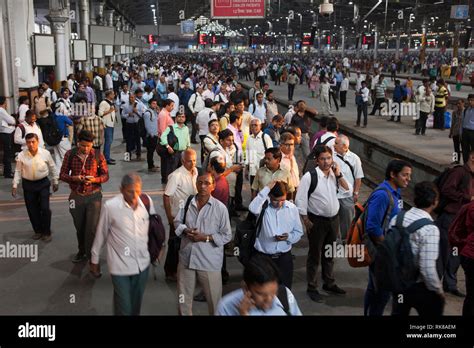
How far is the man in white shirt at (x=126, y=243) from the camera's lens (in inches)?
187

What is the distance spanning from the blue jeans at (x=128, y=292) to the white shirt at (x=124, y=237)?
7 centimetres

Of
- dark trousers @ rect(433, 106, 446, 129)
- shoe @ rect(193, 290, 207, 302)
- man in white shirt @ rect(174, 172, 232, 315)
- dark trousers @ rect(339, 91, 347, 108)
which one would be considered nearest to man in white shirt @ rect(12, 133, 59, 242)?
shoe @ rect(193, 290, 207, 302)

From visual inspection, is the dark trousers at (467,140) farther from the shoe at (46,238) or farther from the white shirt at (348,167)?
the shoe at (46,238)

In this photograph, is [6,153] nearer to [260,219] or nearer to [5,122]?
[5,122]

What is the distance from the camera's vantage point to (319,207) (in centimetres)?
604

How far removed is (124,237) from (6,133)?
8538 mm

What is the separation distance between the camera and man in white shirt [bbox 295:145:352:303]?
6.02 metres

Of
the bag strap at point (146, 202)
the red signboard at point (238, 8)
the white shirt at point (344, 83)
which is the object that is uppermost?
the red signboard at point (238, 8)

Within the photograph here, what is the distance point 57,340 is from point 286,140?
394cm

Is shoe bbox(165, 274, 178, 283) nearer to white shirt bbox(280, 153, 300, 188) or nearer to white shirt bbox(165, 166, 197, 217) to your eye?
white shirt bbox(165, 166, 197, 217)

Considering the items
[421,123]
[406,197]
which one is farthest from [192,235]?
[421,123]

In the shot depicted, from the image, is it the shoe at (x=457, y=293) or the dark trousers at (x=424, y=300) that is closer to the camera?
the dark trousers at (x=424, y=300)

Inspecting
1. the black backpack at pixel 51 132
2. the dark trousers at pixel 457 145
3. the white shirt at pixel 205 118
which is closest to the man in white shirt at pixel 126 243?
the black backpack at pixel 51 132

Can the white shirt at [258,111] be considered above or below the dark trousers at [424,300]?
above
